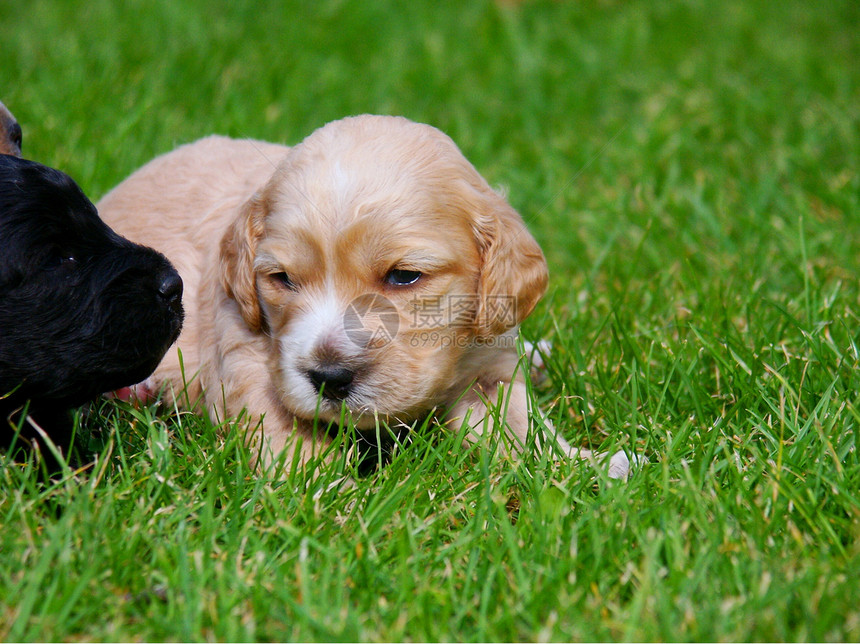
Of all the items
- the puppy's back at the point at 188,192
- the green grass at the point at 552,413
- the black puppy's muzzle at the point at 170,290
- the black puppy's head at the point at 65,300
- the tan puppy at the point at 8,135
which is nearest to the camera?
the green grass at the point at 552,413

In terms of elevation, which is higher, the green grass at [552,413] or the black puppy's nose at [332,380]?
the black puppy's nose at [332,380]

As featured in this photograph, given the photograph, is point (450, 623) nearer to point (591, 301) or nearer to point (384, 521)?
point (384, 521)

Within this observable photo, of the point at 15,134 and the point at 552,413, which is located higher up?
the point at 15,134

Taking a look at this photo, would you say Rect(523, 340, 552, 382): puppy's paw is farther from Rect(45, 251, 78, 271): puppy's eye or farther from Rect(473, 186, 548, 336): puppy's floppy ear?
Rect(45, 251, 78, 271): puppy's eye

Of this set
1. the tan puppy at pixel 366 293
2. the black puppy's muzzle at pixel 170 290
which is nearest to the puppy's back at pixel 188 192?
the tan puppy at pixel 366 293

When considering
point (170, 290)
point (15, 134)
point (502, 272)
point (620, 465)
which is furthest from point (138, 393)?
point (620, 465)

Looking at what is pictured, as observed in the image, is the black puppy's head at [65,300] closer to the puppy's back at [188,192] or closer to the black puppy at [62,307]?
the black puppy at [62,307]

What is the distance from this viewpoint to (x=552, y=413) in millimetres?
3635

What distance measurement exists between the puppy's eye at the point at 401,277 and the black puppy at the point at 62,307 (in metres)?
0.76

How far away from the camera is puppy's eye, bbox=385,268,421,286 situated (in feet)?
9.95

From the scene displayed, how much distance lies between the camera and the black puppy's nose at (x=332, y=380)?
2887mm

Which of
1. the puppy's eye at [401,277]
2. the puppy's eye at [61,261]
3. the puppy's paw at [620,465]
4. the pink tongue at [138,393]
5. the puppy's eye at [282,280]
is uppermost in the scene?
the puppy's eye at [61,261]

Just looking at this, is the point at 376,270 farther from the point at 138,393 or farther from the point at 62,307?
the point at 138,393

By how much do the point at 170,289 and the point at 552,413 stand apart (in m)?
1.59
